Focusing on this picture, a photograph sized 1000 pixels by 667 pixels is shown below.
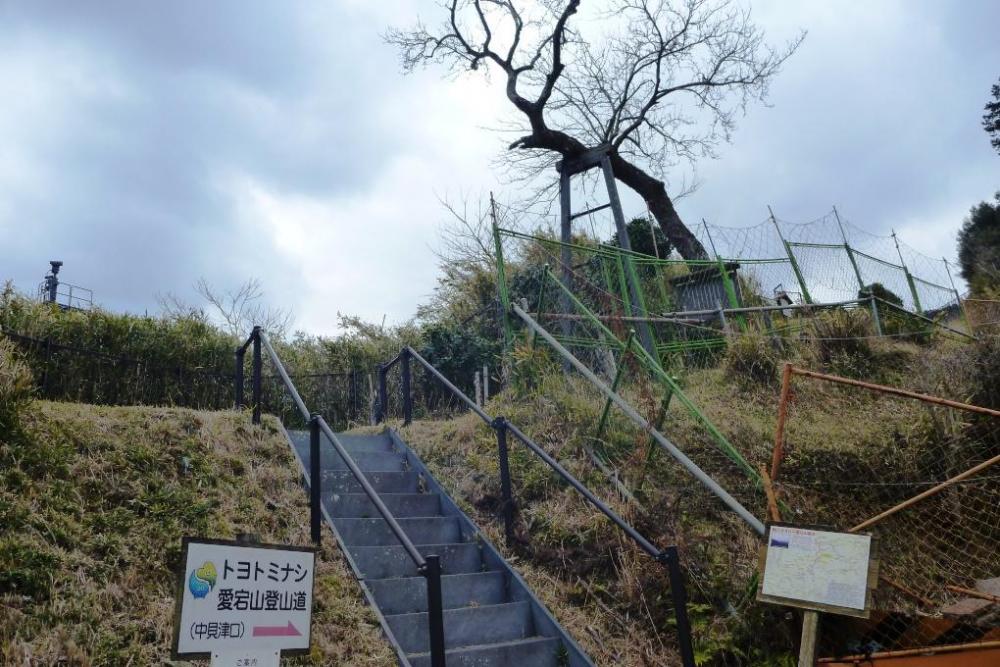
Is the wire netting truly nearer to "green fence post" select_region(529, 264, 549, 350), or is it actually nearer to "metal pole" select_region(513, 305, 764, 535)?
"metal pole" select_region(513, 305, 764, 535)

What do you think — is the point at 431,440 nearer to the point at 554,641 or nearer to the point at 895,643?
the point at 554,641

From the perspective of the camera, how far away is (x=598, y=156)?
1255 centimetres

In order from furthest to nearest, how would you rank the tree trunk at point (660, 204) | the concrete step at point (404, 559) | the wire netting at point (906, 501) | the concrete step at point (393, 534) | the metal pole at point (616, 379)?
the tree trunk at point (660, 204) → the metal pole at point (616, 379) → the concrete step at point (393, 534) → the concrete step at point (404, 559) → the wire netting at point (906, 501)

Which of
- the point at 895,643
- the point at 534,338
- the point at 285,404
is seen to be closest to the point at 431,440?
the point at 534,338

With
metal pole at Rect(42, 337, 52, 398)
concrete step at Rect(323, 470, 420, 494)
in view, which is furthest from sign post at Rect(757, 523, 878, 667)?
metal pole at Rect(42, 337, 52, 398)

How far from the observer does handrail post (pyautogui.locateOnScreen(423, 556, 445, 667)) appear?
3.69 m

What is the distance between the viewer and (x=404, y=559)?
558 cm

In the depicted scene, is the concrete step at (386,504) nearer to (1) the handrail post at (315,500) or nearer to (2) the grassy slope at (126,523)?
(2) the grassy slope at (126,523)

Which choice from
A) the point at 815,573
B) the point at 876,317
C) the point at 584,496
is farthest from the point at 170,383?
the point at 876,317

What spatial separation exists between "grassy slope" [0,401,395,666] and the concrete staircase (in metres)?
0.23

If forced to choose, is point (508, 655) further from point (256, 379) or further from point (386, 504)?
point (256, 379)

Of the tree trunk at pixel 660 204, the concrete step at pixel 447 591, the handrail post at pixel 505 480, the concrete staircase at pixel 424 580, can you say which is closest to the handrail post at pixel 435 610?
the concrete staircase at pixel 424 580

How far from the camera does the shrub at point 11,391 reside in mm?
5246

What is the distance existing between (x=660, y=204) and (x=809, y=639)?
456 inches
